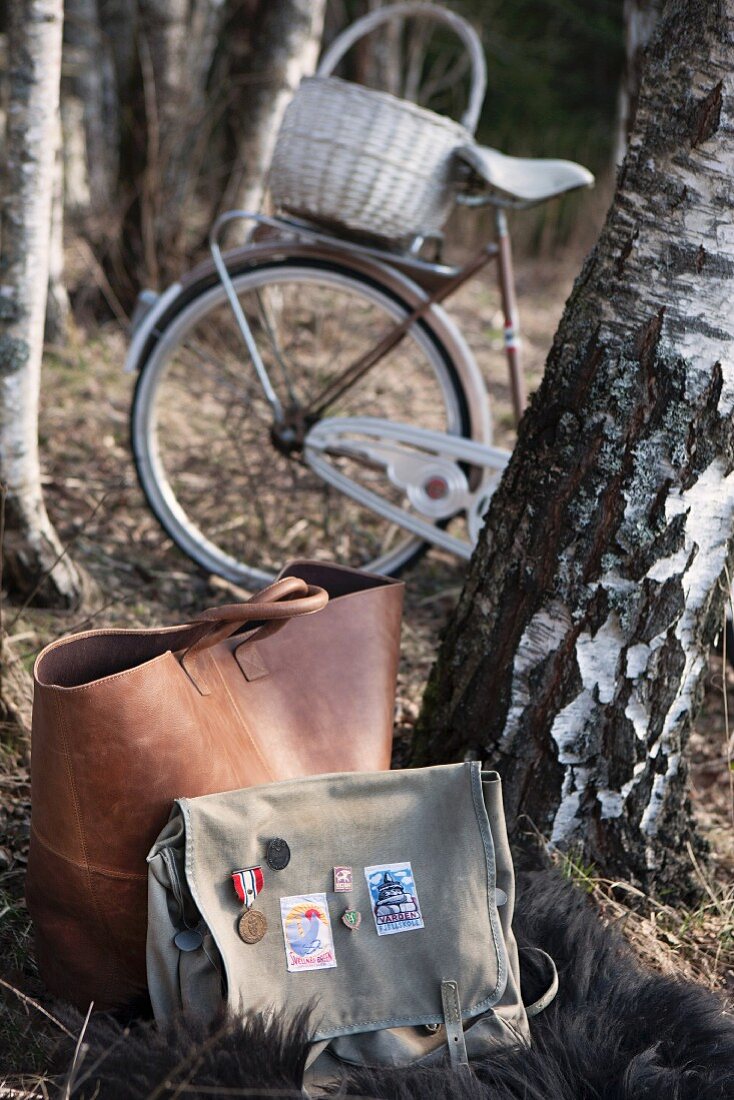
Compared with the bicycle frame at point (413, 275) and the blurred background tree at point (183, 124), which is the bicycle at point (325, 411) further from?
the blurred background tree at point (183, 124)

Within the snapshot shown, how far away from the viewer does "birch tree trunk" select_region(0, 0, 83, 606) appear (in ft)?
6.27

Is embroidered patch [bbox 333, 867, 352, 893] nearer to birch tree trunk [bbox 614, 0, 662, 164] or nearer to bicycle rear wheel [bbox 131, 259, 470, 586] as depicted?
bicycle rear wheel [bbox 131, 259, 470, 586]

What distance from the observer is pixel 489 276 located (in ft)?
23.1

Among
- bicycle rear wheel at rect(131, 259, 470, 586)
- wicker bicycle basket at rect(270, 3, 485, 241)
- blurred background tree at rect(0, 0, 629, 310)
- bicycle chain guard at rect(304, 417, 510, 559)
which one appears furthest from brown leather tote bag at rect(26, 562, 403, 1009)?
blurred background tree at rect(0, 0, 629, 310)

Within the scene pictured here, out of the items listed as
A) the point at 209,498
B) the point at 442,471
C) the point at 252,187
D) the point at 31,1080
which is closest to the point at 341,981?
the point at 31,1080

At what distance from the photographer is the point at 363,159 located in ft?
7.68

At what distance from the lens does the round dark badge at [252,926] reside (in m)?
1.23

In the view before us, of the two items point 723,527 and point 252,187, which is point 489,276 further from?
point 723,527

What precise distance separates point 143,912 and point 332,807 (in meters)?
0.29

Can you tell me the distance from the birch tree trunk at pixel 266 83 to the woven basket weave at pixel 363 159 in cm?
182

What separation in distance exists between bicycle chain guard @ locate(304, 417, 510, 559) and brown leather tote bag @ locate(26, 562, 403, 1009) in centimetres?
100

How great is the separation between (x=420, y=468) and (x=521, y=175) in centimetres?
79

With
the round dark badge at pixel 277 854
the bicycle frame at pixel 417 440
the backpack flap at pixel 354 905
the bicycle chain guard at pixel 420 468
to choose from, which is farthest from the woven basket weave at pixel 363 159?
the round dark badge at pixel 277 854

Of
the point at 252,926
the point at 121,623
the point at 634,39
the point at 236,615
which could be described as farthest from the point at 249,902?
the point at 634,39
